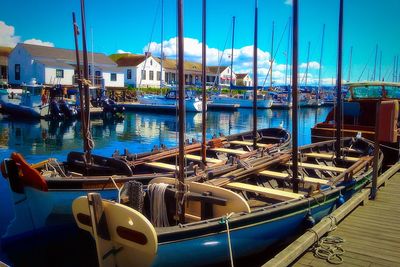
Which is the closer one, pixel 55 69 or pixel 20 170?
pixel 20 170

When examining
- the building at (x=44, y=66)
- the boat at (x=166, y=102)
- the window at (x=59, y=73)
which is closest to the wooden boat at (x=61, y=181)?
the boat at (x=166, y=102)

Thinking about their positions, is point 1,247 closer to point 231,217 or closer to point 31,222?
point 31,222

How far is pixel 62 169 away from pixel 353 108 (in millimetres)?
15223

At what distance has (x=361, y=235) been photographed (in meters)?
7.22

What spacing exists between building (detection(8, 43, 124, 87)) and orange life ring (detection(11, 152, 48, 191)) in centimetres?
4630

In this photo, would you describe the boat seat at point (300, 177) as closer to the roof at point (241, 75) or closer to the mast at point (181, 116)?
the mast at point (181, 116)

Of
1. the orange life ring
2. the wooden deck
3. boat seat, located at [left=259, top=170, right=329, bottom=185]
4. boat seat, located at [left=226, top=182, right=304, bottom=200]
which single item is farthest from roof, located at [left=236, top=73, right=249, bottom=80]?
the orange life ring

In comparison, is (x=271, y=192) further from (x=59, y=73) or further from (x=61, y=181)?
(x=59, y=73)

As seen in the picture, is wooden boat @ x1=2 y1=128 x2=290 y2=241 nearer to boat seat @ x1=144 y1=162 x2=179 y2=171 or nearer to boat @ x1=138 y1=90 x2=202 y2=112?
boat seat @ x1=144 y1=162 x2=179 y2=171

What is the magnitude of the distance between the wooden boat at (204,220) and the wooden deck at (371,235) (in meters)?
0.71

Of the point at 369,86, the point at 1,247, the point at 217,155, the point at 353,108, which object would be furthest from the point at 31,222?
the point at 369,86

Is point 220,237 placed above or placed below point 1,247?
above

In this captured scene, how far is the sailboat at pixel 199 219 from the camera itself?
5.80 m

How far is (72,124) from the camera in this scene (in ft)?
128
